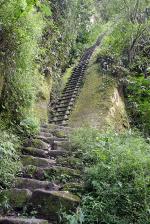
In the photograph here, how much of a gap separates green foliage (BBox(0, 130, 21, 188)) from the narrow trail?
0.12 m

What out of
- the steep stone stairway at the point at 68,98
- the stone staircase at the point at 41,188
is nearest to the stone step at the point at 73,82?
the steep stone stairway at the point at 68,98

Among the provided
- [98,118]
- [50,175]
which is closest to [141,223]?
[50,175]

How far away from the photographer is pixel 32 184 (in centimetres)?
498

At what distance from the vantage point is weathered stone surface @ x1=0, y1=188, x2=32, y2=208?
454cm

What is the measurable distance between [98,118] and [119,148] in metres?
4.94

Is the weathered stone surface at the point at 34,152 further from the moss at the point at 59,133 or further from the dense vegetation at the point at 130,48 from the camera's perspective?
the dense vegetation at the point at 130,48

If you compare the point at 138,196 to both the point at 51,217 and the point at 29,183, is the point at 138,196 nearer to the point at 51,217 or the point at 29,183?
the point at 51,217

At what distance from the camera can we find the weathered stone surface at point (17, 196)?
454 centimetres

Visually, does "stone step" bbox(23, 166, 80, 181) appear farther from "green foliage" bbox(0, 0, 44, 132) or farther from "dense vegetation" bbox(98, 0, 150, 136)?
"dense vegetation" bbox(98, 0, 150, 136)

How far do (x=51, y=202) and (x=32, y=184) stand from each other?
2.15 feet

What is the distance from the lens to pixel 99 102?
11.3 meters

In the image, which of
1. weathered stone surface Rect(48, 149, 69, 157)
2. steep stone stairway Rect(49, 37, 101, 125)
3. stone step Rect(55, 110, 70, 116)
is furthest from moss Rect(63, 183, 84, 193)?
stone step Rect(55, 110, 70, 116)

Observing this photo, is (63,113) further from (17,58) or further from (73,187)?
(73,187)

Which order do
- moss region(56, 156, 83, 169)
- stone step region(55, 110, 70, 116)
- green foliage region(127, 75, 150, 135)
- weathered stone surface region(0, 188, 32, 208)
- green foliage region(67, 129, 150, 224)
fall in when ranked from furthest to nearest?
stone step region(55, 110, 70, 116) < green foliage region(127, 75, 150, 135) < moss region(56, 156, 83, 169) < weathered stone surface region(0, 188, 32, 208) < green foliage region(67, 129, 150, 224)
